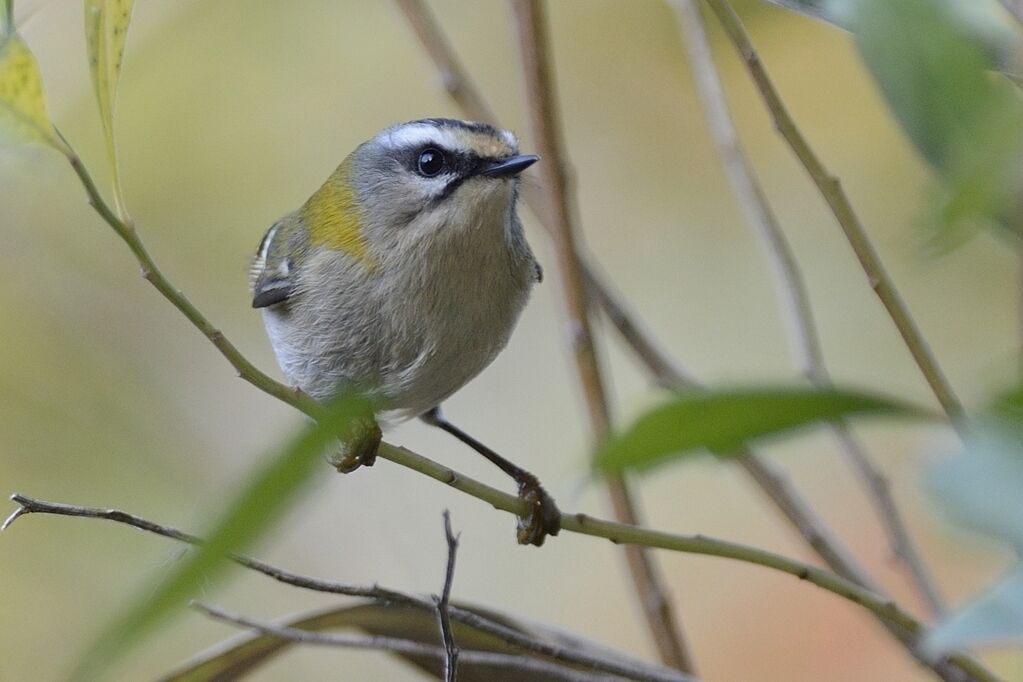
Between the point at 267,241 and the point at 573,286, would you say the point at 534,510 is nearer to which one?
the point at 573,286

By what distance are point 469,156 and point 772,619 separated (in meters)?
1.61

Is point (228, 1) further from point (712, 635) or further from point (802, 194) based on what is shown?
point (712, 635)

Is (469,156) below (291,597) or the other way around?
the other way around

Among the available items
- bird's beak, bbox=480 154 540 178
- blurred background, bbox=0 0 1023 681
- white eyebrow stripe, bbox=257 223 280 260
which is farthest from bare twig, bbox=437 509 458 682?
blurred background, bbox=0 0 1023 681

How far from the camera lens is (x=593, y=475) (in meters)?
0.40

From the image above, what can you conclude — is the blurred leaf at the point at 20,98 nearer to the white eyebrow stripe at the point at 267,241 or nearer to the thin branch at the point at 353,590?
the thin branch at the point at 353,590

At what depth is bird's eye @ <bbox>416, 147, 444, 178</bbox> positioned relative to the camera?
1284 mm

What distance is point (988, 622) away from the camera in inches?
11.4

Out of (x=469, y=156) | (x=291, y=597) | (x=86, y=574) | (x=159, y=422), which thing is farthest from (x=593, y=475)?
(x=291, y=597)

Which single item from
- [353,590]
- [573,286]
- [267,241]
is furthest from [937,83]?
[267,241]

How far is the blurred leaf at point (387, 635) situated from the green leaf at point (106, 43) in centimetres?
48

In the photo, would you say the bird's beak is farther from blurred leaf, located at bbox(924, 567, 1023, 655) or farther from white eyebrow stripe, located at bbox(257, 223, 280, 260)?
blurred leaf, located at bbox(924, 567, 1023, 655)

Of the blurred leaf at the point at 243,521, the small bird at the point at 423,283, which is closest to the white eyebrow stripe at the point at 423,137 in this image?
the small bird at the point at 423,283

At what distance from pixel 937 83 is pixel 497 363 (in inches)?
100
